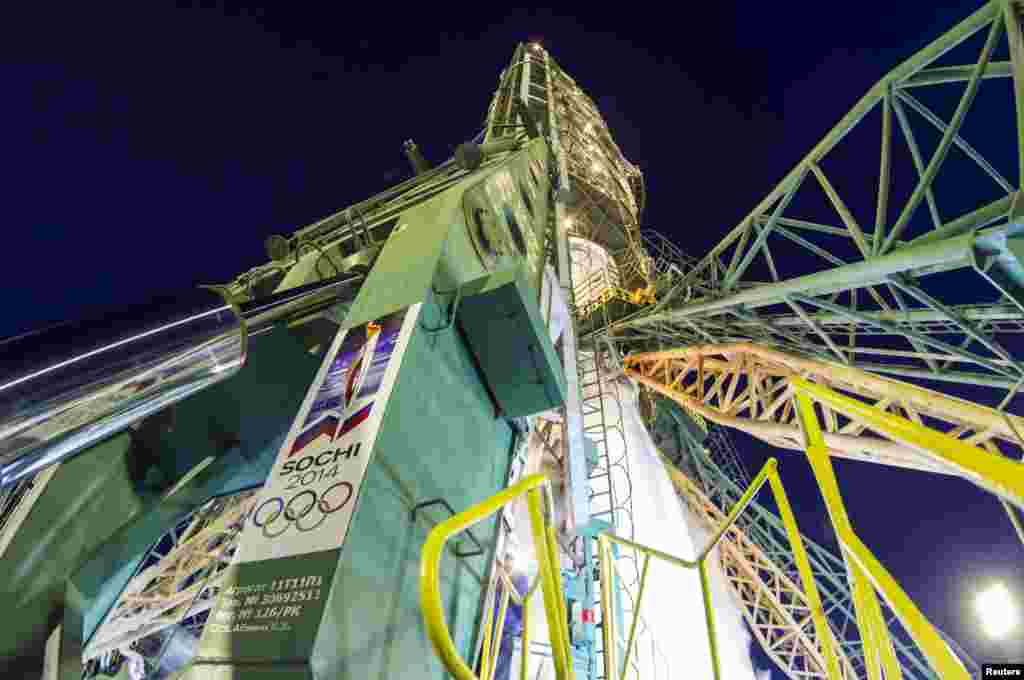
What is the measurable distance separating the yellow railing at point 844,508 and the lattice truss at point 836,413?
46cm

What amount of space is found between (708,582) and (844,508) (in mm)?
1797

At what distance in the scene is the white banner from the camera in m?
2.36

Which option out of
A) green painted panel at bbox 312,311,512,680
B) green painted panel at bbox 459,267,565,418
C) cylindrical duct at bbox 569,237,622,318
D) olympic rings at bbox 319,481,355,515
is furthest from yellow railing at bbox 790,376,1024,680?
cylindrical duct at bbox 569,237,622,318

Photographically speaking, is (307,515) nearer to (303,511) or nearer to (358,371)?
(303,511)

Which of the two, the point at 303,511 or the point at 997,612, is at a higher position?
the point at 997,612

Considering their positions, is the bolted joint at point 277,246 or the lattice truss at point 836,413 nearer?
the lattice truss at point 836,413

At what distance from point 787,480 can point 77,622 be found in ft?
99.6

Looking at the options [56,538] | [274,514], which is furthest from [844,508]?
[56,538]

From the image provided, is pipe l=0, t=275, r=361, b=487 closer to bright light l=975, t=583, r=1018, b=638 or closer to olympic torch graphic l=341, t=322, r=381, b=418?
olympic torch graphic l=341, t=322, r=381, b=418

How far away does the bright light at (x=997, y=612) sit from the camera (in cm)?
955

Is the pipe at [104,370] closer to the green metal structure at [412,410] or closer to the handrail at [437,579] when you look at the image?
the green metal structure at [412,410]

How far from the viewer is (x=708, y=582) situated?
367 cm

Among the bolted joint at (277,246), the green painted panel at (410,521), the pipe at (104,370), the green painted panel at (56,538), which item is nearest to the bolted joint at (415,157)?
the bolted joint at (277,246)

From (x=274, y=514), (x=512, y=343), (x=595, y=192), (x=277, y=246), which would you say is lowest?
(x=274, y=514)
